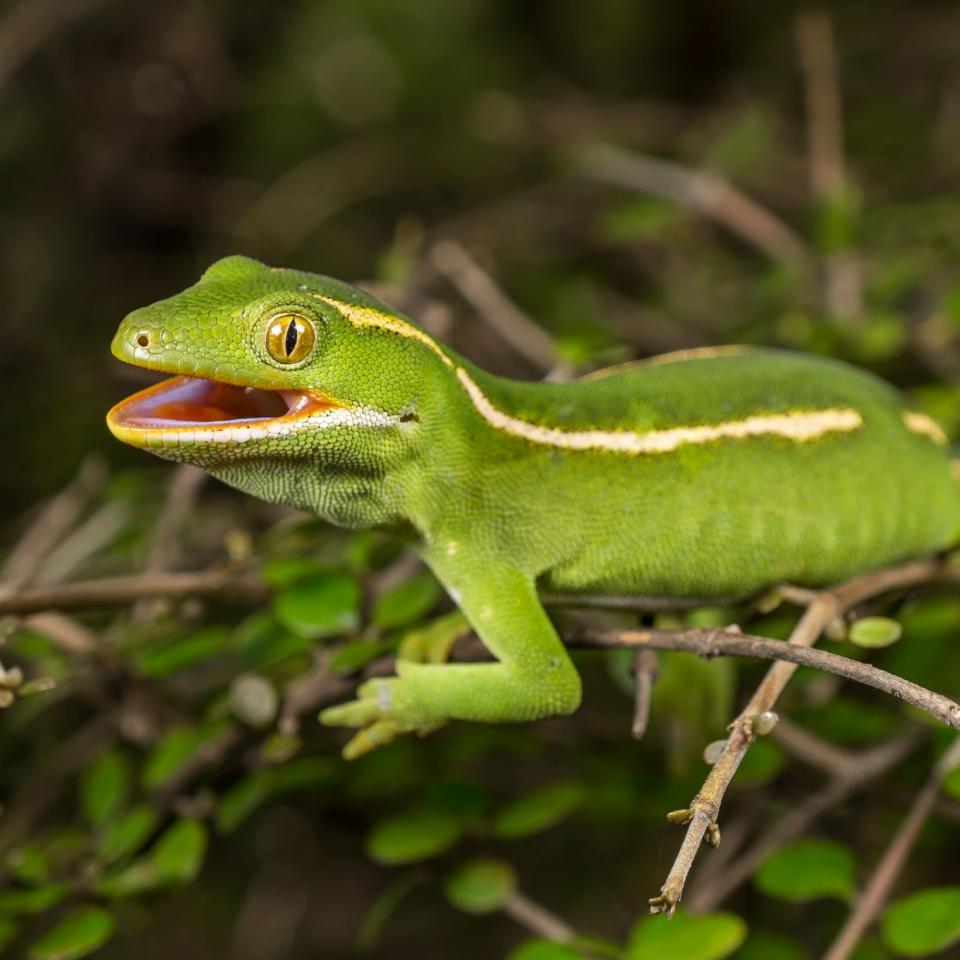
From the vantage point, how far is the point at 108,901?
77.2 inches

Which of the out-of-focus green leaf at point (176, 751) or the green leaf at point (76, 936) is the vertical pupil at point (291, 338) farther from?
the green leaf at point (76, 936)

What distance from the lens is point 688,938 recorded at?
1776 millimetres

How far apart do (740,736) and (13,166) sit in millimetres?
3881

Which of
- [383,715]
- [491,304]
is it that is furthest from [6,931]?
[491,304]

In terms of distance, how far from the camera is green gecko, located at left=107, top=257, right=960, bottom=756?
67.9 inches

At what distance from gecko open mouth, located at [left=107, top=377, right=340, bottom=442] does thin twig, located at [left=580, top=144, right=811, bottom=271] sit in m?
1.96

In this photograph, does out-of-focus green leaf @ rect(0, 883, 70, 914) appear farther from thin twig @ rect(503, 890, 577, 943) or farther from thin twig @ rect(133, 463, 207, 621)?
thin twig @ rect(503, 890, 577, 943)

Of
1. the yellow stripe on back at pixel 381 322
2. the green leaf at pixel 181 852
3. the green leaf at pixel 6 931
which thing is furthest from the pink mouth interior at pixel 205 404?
the green leaf at pixel 6 931

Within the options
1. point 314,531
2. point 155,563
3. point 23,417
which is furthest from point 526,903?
point 23,417

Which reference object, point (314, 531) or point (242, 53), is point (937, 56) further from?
point (314, 531)

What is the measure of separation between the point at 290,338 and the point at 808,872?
4.27 feet

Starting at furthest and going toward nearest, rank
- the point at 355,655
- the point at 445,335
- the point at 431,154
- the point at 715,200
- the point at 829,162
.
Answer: the point at 431,154
the point at 829,162
the point at 715,200
the point at 445,335
the point at 355,655

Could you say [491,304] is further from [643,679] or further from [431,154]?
[431,154]

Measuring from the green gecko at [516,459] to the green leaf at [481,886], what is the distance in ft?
1.44
